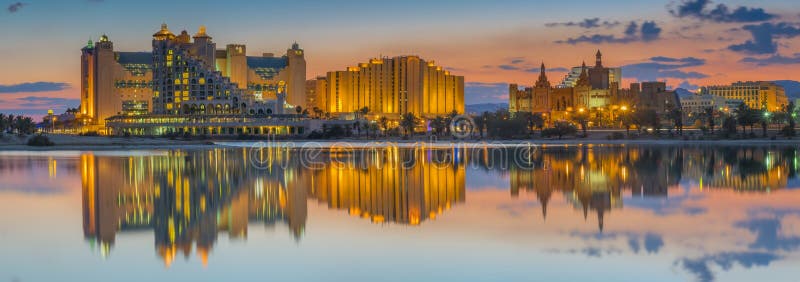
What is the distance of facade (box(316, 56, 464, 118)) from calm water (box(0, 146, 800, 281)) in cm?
14894

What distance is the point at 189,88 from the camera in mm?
160625

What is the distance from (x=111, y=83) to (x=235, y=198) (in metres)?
149

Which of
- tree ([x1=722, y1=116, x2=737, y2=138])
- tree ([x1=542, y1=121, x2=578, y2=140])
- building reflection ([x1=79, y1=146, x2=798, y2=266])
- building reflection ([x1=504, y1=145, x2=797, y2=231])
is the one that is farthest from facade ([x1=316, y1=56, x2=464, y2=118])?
building reflection ([x1=79, y1=146, x2=798, y2=266])

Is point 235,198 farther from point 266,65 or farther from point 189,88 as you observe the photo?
point 266,65

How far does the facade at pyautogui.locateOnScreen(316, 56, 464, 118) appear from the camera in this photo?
187125 mm

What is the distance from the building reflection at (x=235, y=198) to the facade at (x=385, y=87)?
142 metres

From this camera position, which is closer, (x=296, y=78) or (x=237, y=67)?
(x=237, y=67)

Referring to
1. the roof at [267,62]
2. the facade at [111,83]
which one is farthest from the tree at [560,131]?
the facade at [111,83]

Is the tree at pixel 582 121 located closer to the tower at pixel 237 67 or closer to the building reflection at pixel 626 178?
the building reflection at pixel 626 178

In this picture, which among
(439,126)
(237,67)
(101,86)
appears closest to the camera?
(439,126)

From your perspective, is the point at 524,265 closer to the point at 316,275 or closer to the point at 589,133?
the point at 316,275

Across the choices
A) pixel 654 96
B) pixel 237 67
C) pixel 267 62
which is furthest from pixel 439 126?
pixel 654 96

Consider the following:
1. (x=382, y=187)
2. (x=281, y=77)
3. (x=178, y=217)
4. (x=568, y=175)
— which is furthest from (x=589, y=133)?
(x=178, y=217)

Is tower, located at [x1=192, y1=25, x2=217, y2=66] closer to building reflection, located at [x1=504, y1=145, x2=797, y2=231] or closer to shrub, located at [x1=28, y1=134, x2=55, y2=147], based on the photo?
shrub, located at [x1=28, y1=134, x2=55, y2=147]
